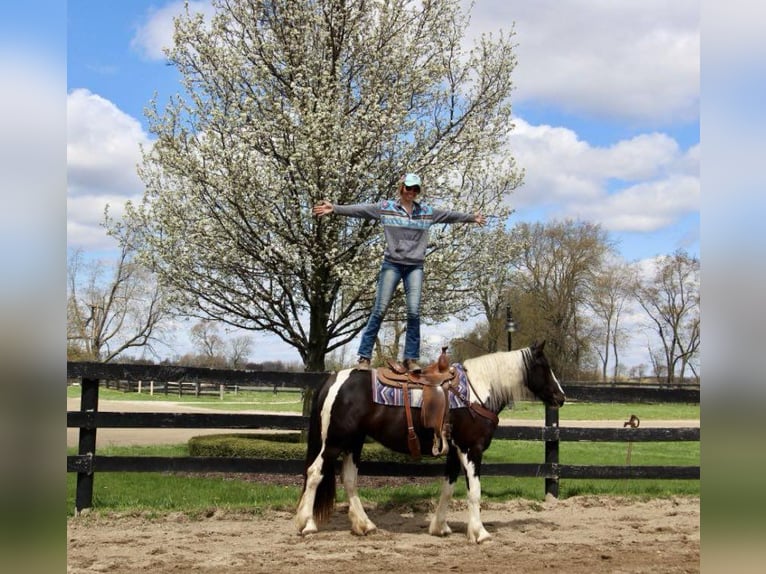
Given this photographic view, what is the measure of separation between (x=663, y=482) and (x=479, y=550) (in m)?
5.59

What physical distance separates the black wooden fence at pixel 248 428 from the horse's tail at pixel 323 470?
0.95 m

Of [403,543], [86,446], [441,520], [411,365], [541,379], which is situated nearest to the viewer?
[403,543]

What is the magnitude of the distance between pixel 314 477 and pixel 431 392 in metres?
1.48

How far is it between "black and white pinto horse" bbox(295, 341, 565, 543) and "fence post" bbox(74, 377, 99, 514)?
2.58 meters

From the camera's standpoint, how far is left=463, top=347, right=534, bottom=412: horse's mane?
7066 millimetres

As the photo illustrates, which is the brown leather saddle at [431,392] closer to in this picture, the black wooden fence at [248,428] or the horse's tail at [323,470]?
the horse's tail at [323,470]

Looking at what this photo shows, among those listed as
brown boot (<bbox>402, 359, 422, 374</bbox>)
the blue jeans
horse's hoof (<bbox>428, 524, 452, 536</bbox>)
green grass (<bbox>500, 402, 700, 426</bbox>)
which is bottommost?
green grass (<bbox>500, 402, 700, 426</bbox>)

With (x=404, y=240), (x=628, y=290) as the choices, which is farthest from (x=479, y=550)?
(x=628, y=290)

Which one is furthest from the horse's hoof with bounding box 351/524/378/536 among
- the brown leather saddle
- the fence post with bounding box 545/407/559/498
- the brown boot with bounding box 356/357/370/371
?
the fence post with bounding box 545/407/559/498

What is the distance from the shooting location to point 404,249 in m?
7.14

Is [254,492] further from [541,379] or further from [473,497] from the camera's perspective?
[541,379]

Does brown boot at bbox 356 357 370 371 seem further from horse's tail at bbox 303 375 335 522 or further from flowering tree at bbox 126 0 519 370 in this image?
flowering tree at bbox 126 0 519 370

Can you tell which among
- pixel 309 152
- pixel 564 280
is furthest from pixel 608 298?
pixel 309 152
